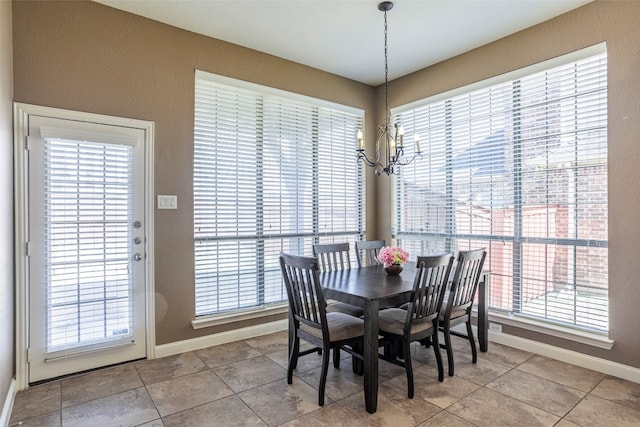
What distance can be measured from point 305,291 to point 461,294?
1.30 m

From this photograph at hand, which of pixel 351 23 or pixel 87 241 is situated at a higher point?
pixel 351 23

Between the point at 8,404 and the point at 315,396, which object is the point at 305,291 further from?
the point at 8,404

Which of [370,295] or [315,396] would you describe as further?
[315,396]

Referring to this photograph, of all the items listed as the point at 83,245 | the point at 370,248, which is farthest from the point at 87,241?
the point at 370,248

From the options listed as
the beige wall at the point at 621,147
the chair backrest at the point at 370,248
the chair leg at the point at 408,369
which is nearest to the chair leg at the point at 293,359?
the chair leg at the point at 408,369

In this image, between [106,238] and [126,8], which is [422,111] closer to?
[126,8]

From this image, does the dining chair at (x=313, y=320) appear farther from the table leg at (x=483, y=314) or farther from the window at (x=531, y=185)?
the window at (x=531, y=185)

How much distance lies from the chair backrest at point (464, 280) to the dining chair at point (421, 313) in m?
0.16

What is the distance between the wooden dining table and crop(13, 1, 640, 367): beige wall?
57.4 inches

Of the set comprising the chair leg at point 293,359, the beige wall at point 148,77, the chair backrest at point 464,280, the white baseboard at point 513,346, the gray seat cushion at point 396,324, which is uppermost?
the beige wall at point 148,77

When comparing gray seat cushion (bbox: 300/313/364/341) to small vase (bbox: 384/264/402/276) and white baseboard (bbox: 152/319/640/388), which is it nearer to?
small vase (bbox: 384/264/402/276)

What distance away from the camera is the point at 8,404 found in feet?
7.45

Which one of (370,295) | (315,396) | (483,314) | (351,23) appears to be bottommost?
(315,396)

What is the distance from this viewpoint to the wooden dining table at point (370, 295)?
229cm
